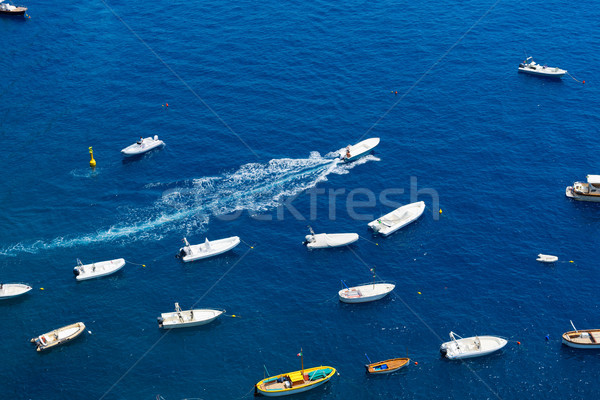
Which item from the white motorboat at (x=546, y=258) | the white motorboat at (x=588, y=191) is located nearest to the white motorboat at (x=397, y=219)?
the white motorboat at (x=546, y=258)

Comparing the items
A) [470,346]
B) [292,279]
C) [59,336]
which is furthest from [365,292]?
[59,336]

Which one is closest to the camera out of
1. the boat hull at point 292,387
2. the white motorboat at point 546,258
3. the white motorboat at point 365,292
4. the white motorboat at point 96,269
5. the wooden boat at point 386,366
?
the boat hull at point 292,387

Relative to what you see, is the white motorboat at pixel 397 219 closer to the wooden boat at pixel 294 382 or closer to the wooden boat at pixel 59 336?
the wooden boat at pixel 294 382

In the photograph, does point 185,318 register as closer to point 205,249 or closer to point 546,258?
point 205,249

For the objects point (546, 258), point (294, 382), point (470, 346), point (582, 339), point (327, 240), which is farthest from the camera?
point (327, 240)

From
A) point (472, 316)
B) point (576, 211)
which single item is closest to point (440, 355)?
point (472, 316)

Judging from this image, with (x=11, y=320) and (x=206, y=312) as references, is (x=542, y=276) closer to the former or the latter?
(x=206, y=312)
